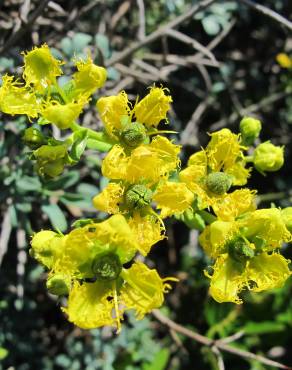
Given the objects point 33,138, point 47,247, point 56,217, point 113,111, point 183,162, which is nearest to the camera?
point 47,247

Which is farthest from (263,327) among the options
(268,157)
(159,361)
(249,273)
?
(268,157)

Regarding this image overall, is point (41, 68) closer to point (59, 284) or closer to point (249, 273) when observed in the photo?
point (59, 284)

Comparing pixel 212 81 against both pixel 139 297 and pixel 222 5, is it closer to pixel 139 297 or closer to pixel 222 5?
pixel 222 5

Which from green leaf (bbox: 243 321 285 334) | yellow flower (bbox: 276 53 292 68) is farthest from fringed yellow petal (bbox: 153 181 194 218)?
yellow flower (bbox: 276 53 292 68)

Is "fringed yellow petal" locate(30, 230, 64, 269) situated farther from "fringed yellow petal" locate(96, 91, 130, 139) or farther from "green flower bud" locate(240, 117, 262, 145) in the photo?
"green flower bud" locate(240, 117, 262, 145)

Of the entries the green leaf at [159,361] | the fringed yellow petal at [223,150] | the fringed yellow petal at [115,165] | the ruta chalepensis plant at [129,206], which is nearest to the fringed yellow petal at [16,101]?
the ruta chalepensis plant at [129,206]

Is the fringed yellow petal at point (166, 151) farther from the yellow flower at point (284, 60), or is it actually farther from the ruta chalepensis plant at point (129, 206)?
the yellow flower at point (284, 60)

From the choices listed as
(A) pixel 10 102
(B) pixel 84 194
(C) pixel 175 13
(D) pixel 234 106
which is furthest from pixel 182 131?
(A) pixel 10 102
